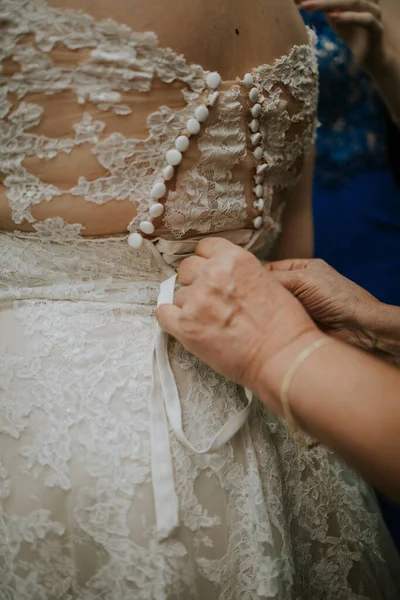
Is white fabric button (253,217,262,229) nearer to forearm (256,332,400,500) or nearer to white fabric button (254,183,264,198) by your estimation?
white fabric button (254,183,264,198)

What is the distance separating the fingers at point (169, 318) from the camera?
686 millimetres

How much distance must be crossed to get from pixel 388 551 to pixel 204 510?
1.56 ft

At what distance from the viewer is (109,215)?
2.29ft

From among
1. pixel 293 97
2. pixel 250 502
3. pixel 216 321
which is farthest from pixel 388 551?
pixel 293 97

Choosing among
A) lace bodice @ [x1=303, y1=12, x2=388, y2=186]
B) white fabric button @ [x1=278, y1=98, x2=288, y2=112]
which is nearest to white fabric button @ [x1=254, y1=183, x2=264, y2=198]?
white fabric button @ [x1=278, y1=98, x2=288, y2=112]

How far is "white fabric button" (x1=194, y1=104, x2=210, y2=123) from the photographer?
0.66m

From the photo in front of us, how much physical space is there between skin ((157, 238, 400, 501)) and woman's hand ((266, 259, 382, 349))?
0.18 m

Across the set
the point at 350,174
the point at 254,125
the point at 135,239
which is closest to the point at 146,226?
the point at 135,239

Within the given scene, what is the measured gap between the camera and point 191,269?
71 centimetres

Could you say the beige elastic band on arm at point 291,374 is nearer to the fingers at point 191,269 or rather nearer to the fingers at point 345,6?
the fingers at point 191,269

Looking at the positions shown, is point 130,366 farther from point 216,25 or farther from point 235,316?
point 216,25

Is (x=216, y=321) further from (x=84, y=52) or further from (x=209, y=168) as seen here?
(x=84, y=52)

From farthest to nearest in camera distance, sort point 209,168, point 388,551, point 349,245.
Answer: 1. point 349,245
2. point 388,551
3. point 209,168

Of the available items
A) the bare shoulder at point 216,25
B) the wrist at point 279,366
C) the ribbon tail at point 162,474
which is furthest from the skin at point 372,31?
the ribbon tail at point 162,474
